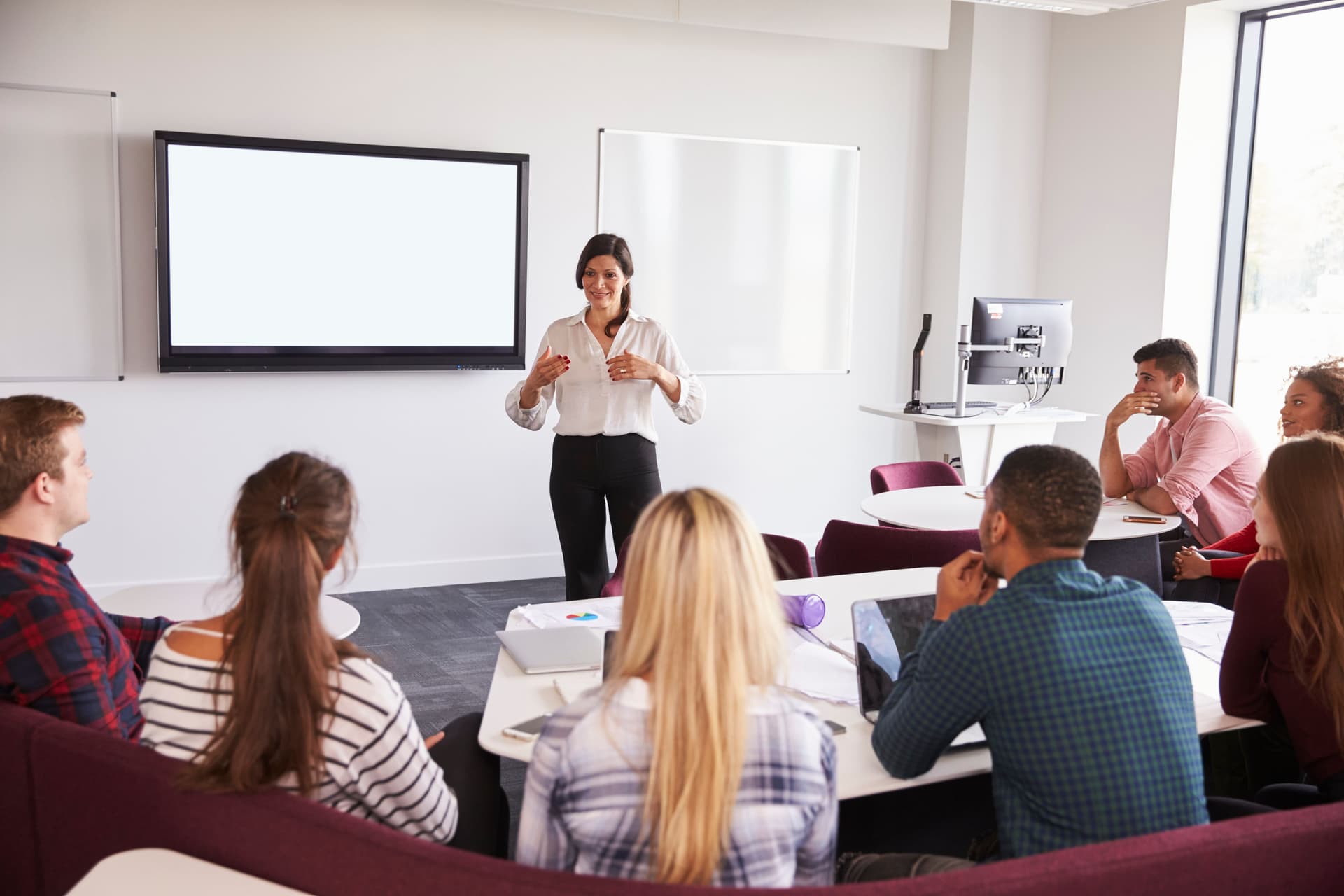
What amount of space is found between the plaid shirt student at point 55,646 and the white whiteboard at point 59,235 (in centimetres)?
319

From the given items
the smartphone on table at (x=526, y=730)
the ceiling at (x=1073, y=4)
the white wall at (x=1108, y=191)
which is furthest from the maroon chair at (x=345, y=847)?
the white wall at (x=1108, y=191)

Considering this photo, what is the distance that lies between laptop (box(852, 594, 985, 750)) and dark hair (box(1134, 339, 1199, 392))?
239 centimetres

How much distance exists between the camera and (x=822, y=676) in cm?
235

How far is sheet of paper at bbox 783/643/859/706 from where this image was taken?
2236 mm

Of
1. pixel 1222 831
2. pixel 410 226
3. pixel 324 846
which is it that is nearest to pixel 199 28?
pixel 410 226

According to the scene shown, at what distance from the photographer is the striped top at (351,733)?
1.63 m

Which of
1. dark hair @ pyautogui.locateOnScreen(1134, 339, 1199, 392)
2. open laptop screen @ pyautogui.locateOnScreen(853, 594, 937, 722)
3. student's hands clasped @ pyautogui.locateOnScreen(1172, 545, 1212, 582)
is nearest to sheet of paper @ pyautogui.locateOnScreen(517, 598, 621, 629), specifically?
open laptop screen @ pyautogui.locateOnScreen(853, 594, 937, 722)

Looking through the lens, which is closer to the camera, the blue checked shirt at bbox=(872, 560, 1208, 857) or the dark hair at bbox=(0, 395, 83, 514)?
the blue checked shirt at bbox=(872, 560, 1208, 857)

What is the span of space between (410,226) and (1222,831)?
4.53 metres

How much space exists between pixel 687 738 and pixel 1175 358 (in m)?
3.35

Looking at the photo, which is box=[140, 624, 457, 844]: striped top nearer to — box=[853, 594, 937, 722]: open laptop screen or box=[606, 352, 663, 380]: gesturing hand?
box=[853, 594, 937, 722]: open laptop screen

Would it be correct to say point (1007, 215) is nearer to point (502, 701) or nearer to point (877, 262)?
point (877, 262)

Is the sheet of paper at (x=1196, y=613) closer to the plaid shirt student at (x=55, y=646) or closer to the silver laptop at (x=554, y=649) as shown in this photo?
the silver laptop at (x=554, y=649)

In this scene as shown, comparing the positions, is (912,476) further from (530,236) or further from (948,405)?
(530,236)
